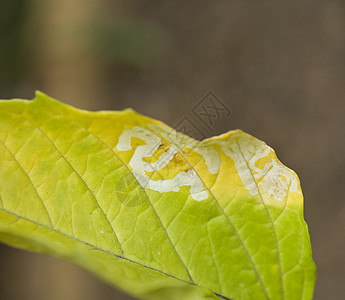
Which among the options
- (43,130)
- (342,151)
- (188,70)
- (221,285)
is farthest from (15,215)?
(188,70)

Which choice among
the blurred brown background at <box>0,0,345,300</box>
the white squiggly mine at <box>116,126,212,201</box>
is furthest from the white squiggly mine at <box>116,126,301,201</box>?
the blurred brown background at <box>0,0,345,300</box>

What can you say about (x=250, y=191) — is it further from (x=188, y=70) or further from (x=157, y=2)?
(x=157, y=2)

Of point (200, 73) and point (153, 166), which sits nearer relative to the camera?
point (153, 166)

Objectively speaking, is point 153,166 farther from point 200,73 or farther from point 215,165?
point 200,73

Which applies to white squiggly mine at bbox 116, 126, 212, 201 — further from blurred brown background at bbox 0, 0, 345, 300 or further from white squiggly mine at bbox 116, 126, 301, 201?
blurred brown background at bbox 0, 0, 345, 300

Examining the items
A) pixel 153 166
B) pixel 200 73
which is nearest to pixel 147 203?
pixel 153 166

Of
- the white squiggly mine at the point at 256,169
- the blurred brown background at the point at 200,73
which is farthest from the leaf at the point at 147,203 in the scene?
the blurred brown background at the point at 200,73
